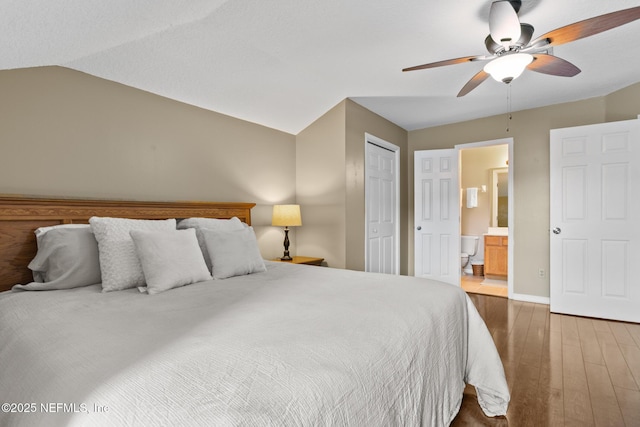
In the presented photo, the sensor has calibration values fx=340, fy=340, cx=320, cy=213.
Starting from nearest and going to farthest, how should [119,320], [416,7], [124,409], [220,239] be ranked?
1. [124,409]
2. [119,320]
3. [416,7]
4. [220,239]

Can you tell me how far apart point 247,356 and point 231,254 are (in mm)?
1388

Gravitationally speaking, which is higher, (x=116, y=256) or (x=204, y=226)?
(x=204, y=226)

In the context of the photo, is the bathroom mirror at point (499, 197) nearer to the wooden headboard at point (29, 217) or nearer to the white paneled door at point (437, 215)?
the white paneled door at point (437, 215)

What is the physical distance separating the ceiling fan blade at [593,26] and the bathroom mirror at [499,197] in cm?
444

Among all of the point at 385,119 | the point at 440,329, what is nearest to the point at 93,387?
the point at 440,329

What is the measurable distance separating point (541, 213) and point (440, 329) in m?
3.39

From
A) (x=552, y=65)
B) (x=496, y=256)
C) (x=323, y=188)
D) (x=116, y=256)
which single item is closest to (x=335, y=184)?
(x=323, y=188)

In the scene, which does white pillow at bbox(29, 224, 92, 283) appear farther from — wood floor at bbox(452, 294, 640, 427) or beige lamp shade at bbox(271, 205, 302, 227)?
wood floor at bbox(452, 294, 640, 427)

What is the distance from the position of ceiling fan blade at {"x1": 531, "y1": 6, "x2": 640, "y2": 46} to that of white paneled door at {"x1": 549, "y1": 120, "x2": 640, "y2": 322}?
2.25 metres

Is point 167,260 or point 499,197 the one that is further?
point 499,197

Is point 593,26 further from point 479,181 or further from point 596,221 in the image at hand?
point 479,181

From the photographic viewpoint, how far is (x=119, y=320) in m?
1.33

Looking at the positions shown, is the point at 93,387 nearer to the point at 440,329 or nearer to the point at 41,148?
the point at 440,329

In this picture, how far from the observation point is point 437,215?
4.82 meters
